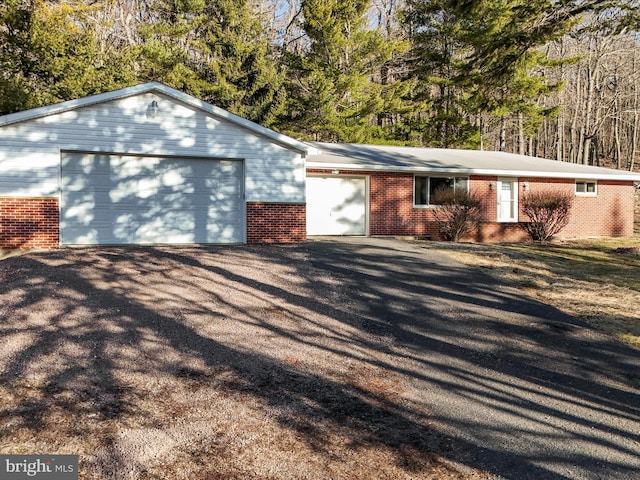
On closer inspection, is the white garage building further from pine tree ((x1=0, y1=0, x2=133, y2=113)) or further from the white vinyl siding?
pine tree ((x1=0, y1=0, x2=133, y2=113))

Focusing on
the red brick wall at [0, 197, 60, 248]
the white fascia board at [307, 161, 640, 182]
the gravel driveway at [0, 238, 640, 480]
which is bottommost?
the gravel driveway at [0, 238, 640, 480]

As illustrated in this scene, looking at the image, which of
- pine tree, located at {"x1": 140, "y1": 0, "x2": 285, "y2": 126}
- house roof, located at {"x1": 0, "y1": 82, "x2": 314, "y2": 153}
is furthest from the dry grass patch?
pine tree, located at {"x1": 140, "y1": 0, "x2": 285, "y2": 126}

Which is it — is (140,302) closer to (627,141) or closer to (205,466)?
(205,466)

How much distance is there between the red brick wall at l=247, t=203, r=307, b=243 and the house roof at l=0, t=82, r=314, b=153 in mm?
1725

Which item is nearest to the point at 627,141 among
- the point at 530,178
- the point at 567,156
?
the point at 567,156

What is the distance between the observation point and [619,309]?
8445 millimetres

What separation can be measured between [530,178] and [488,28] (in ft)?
34.0

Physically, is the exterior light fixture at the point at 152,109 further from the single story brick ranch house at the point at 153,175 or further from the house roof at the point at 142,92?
the house roof at the point at 142,92

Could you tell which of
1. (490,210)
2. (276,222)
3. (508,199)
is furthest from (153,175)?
(508,199)

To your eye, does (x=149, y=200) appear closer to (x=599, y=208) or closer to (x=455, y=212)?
(x=455, y=212)

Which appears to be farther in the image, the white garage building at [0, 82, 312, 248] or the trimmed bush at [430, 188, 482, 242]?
the trimmed bush at [430, 188, 482, 242]

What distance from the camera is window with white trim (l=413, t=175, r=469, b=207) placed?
1842cm

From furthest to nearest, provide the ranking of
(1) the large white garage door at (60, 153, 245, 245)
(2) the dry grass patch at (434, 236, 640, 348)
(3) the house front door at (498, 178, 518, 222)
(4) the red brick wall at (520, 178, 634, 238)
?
(4) the red brick wall at (520, 178, 634, 238) → (3) the house front door at (498, 178, 518, 222) → (1) the large white garage door at (60, 153, 245, 245) → (2) the dry grass patch at (434, 236, 640, 348)

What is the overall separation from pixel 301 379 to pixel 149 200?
953cm
